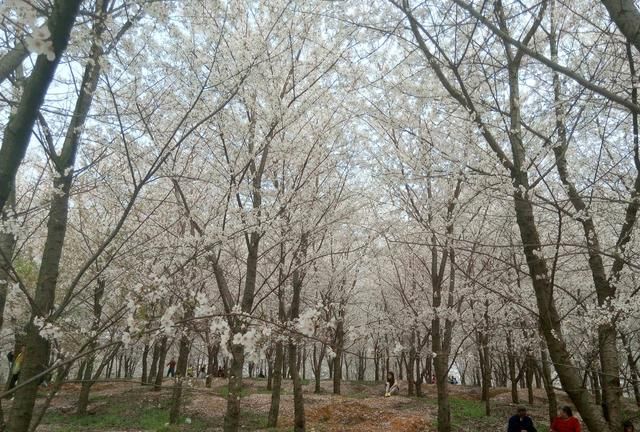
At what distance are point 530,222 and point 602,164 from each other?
6.66m

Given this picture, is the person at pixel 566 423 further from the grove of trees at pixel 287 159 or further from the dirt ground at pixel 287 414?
the dirt ground at pixel 287 414

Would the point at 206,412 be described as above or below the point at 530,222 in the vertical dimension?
below

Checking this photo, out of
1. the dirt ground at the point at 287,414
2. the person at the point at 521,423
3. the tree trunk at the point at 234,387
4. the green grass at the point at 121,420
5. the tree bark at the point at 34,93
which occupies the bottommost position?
the green grass at the point at 121,420

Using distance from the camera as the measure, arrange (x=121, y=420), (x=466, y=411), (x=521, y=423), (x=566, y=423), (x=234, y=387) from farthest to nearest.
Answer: (x=466, y=411)
(x=121, y=420)
(x=521, y=423)
(x=566, y=423)
(x=234, y=387)

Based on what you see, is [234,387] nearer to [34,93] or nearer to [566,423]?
[34,93]

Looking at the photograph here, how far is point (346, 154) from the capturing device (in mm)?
10609

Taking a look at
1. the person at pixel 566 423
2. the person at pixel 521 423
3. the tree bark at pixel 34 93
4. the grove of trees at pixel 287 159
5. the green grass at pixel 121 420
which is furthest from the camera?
the green grass at pixel 121 420

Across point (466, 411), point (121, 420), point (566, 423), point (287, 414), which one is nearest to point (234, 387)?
point (566, 423)

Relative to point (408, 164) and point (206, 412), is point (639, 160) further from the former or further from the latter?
point (206, 412)

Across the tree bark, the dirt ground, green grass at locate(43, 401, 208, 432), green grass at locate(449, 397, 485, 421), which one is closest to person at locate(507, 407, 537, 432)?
the dirt ground

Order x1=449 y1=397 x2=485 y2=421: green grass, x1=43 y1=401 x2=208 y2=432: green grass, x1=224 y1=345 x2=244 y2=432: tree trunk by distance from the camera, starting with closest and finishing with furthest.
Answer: x1=224 y1=345 x2=244 y2=432: tree trunk
x1=43 y1=401 x2=208 y2=432: green grass
x1=449 y1=397 x2=485 y2=421: green grass

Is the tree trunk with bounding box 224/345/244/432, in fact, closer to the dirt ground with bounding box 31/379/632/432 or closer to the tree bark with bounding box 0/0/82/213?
the dirt ground with bounding box 31/379/632/432

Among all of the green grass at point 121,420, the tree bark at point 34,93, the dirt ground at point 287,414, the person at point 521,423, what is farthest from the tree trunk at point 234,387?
the green grass at point 121,420

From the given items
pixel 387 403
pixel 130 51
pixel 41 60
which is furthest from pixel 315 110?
pixel 387 403
